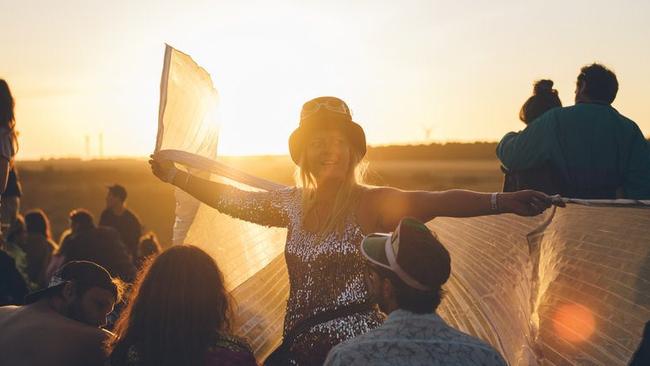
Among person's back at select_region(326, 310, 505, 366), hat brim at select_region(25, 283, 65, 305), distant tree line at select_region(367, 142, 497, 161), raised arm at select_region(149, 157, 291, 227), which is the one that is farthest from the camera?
distant tree line at select_region(367, 142, 497, 161)

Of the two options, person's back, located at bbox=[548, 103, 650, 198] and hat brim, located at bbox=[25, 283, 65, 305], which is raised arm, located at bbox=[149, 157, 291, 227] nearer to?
hat brim, located at bbox=[25, 283, 65, 305]

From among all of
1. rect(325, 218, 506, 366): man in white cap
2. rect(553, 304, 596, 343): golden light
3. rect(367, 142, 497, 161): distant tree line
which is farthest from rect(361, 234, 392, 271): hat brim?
rect(367, 142, 497, 161): distant tree line

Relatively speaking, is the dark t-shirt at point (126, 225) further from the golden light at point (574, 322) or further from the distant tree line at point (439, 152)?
the distant tree line at point (439, 152)

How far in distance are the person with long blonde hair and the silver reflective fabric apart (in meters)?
0.31

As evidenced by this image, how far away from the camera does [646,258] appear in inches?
112

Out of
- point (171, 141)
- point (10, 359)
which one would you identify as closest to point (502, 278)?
point (171, 141)

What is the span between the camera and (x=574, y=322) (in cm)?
311

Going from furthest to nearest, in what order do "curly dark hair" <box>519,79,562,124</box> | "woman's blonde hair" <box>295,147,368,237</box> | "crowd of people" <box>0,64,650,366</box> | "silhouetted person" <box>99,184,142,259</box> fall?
"silhouetted person" <box>99,184,142,259</box> < "curly dark hair" <box>519,79,562,124</box> < "woman's blonde hair" <box>295,147,368,237</box> < "crowd of people" <box>0,64,650,366</box>

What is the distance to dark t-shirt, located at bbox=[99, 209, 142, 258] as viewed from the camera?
10430mm

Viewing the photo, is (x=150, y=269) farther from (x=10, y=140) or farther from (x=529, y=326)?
(x=10, y=140)

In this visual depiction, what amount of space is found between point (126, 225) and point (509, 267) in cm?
734

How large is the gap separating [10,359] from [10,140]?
4.99ft

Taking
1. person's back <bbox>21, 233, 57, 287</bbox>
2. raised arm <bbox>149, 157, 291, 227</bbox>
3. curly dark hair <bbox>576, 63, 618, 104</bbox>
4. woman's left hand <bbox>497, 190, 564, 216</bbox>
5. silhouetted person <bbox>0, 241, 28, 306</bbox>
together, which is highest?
curly dark hair <bbox>576, 63, 618, 104</bbox>

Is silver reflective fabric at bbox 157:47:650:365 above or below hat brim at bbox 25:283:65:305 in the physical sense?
above
